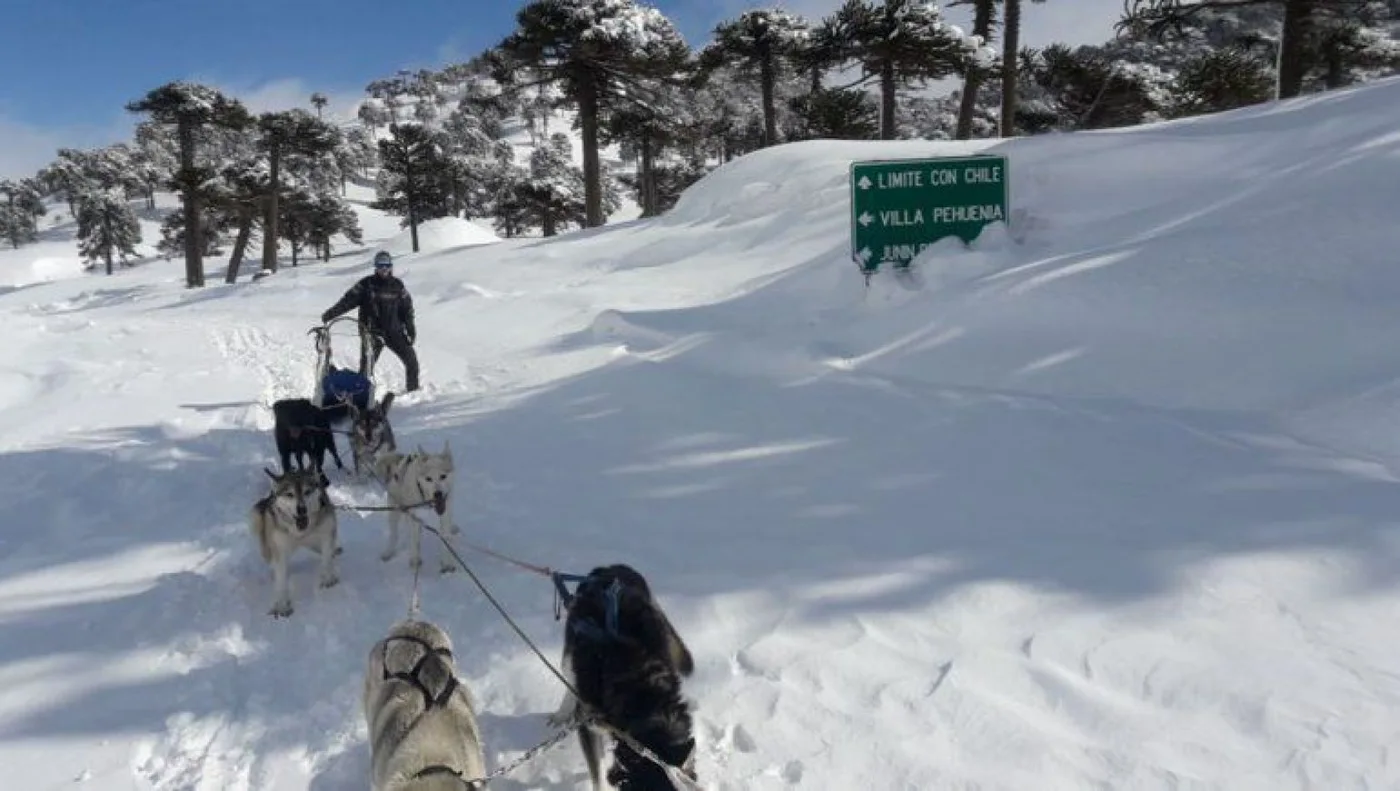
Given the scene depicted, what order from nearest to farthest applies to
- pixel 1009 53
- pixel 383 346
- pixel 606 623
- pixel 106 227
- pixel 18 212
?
pixel 606 623, pixel 383 346, pixel 1009 53, pixel 106 227, pixel 18 212

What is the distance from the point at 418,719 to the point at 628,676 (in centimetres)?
74

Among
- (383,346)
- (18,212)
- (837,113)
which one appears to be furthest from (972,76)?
(18,212)

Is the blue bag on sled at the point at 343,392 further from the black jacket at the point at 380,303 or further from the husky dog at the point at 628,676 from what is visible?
the husky dog at the point at 628,676

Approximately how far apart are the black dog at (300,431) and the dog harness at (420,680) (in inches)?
159

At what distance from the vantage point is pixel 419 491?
5.54 meters

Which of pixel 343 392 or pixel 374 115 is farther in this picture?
pixel 374 115

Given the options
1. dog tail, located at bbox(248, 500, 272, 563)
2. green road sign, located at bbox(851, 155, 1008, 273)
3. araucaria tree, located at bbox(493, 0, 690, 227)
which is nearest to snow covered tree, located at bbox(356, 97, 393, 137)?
araucaria tree, located at bbox(493, 0, 690, 227)

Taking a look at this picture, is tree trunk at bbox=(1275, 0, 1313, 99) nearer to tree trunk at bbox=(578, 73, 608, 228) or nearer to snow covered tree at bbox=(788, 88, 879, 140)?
snow covered tree at bbox=(788, 88, 879, 140)

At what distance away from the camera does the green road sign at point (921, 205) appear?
419 inches

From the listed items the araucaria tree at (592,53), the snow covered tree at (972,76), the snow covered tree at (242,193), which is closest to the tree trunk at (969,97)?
the snow covered tree at (972,76)

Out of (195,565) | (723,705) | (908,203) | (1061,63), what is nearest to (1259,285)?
(908,203)

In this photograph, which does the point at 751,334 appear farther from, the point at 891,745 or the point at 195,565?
the point at 891,745

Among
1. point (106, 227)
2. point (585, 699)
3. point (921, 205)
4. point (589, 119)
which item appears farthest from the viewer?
point (106, 227)

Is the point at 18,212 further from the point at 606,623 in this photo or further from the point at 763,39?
the point at 606,623
